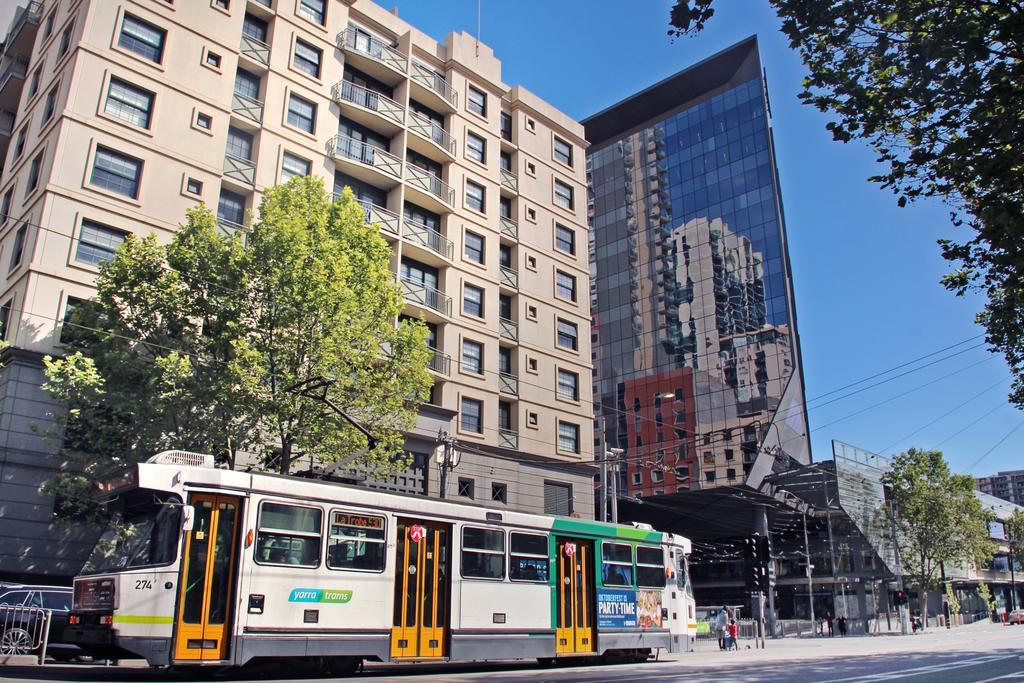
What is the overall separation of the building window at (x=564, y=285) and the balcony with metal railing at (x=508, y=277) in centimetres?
307

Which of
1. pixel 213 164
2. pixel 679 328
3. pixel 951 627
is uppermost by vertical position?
pixel 679 328

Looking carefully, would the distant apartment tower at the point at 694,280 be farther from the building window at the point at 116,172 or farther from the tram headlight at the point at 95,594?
the tram headlight at the point at 95,594

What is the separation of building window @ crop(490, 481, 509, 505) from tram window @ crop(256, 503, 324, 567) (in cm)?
1976

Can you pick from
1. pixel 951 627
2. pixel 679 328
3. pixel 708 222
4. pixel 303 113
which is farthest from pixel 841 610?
pixel 303 113

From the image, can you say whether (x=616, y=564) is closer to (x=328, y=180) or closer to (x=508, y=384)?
(x=508, y=384)

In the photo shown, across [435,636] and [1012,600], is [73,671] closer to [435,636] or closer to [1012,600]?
[435,636]

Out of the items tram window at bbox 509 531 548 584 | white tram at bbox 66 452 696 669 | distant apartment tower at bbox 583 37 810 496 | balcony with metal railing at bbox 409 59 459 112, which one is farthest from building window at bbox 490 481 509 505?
distant apartment tower at bbox 583 37 810 496

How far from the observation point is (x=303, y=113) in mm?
31031

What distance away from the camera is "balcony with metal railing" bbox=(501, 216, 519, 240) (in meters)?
38.8

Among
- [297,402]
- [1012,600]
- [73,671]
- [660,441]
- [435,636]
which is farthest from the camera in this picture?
[1012,600]

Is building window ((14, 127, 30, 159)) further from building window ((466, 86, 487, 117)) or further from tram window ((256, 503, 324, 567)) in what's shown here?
tram window ((256, 503, 324, 567))

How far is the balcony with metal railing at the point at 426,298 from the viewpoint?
32.6 meters

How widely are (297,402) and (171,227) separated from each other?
1005 cm

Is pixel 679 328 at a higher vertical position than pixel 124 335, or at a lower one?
A: higher
